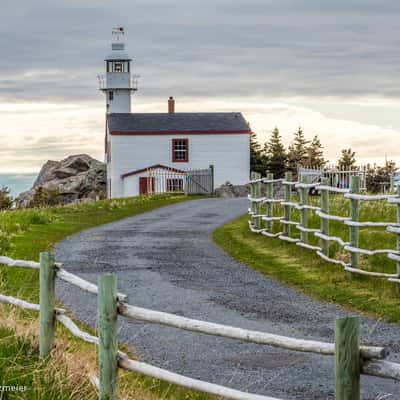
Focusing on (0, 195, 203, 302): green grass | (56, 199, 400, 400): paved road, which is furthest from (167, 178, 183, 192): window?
(56, 199, 400, 400): paved road

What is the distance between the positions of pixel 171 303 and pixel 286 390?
4922 mm

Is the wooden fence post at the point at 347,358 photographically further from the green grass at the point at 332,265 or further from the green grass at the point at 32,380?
the green grass at the point at 332,265

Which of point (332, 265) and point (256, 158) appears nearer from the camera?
point (332, 265)

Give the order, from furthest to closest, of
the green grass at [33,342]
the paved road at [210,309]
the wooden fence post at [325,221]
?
the wooden fence post at [325,221] < the paved road at [210,309] < the green grass at [33,342]

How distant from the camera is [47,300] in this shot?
840 centimetres

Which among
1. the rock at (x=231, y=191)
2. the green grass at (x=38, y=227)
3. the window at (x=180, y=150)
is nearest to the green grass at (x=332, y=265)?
the green grass at (x=38, y=227)

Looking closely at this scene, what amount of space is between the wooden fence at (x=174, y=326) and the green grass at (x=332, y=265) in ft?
17.2

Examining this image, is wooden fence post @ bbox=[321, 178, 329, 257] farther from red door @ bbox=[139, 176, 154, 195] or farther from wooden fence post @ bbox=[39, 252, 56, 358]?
red door @ bbox=[139, 176, 154, 195]

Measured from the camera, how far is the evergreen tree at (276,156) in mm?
69438

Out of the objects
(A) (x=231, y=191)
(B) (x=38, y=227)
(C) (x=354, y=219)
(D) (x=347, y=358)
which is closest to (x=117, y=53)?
(A) (x=231, y=191)

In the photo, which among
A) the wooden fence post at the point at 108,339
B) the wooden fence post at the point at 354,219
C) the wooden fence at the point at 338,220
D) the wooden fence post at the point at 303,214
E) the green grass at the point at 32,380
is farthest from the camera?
the wooden fence post at the point at 303,214

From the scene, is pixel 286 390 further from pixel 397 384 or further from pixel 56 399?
pixel 56 399

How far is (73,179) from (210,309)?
170 ft

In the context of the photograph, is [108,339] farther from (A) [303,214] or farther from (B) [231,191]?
(B) [231,191]
